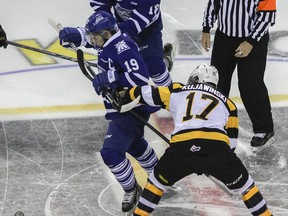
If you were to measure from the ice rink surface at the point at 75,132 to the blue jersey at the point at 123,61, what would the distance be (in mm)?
724

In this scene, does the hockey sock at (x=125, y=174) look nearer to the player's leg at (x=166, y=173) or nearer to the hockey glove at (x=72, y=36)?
the player's leg at (x=166, y=173)

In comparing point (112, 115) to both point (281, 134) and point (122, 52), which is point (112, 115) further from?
point (281, 134)

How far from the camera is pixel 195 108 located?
4449 millimetres

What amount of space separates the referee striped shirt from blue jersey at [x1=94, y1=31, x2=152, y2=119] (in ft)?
3.08

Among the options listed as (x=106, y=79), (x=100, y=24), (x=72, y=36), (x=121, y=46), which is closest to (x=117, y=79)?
(x=106, y=79)

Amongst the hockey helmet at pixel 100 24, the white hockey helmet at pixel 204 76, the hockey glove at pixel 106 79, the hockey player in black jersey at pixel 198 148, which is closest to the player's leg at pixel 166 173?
the hockey player in black jersey at pixel 198 148

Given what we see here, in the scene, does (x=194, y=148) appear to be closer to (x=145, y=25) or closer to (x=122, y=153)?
(x=122, y=153)

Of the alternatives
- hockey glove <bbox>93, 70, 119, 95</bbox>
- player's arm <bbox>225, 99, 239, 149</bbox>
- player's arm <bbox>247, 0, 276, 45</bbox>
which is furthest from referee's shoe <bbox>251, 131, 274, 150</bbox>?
hockey glove <bbox>93, 70, 119, 95</bbox>

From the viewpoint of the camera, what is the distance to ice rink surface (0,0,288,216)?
5.06m

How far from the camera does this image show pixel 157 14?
5.80 metres

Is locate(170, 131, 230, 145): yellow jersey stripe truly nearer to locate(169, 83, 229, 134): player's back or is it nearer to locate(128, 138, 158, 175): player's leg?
locate(169, 83, 229, 134): player's back

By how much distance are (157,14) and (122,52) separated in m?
1.13

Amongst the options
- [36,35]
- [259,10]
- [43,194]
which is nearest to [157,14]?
[259,10]

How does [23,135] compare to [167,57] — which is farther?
[167,57]
